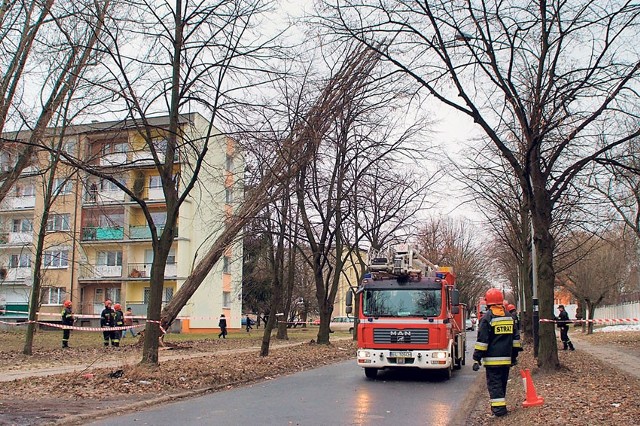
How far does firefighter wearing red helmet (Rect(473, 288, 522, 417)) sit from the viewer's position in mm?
9625

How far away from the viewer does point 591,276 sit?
1778 inches

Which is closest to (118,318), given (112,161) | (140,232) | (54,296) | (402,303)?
(112,161)

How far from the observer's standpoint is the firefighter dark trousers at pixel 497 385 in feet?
31.7

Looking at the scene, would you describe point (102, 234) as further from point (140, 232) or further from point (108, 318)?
point (108, 318)

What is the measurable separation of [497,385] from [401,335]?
6.09m

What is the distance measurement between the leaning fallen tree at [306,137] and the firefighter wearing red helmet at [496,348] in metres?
7.83

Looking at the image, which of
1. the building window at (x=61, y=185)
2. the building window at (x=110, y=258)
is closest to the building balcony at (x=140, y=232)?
the building window at (x=110, y=258)

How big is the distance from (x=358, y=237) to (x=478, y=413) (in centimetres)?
2285

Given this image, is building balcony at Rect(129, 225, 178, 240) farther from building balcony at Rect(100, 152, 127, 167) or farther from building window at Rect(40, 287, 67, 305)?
building balcony at Rect(100, 152, 127, 167)

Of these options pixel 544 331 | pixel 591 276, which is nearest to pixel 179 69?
pixel 544 331

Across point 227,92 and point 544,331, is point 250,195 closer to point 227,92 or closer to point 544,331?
point 227,92

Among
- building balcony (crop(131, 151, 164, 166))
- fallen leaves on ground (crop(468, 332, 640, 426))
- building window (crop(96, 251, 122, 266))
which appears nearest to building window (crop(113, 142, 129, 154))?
building balcony (crop(131, 151, 164, 166))

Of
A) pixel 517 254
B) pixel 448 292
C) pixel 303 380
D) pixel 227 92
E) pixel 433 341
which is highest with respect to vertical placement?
pixel 227 92

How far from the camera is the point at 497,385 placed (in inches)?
383
